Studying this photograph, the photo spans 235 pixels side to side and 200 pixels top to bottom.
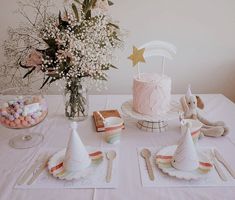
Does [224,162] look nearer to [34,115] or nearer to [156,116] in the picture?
[156,116]

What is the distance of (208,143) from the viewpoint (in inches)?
39.0

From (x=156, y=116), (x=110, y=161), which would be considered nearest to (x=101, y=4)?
(x=156, y=116)

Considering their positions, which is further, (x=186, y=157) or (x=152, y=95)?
(x=152, y=95)

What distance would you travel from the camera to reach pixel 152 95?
103cm

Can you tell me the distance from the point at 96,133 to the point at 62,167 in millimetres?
278

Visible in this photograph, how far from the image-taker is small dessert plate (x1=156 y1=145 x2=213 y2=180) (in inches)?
30.3

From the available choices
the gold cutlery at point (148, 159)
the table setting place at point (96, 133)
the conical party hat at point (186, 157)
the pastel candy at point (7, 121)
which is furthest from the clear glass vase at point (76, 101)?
the conical party hat at point (186, 157)

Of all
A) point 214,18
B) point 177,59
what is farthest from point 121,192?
point 214,18

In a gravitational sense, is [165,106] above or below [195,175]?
above

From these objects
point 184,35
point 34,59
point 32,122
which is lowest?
point 32,122

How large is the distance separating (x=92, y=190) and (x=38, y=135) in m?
0.43

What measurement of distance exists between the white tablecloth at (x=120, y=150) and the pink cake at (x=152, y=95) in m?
0.10

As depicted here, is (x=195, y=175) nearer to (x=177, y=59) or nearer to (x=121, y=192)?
(x=121, y=192)

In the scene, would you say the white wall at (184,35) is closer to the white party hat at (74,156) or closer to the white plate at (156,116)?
the white plate at (156,116)
